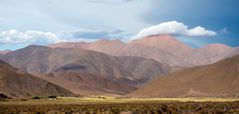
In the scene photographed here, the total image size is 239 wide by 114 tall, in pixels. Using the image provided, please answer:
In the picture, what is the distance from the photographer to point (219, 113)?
56.1m

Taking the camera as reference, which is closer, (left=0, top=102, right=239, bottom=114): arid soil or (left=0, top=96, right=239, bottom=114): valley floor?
(left=0, top=102, right=239, bottom=114): arid soil

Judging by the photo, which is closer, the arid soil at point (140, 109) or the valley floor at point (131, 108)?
the arid soil at point (140, 109)

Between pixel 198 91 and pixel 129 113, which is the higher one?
pixel 198 91

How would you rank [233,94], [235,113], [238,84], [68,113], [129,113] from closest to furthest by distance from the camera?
[235,113], [129,113], [68,113], [233,94], [238,84]

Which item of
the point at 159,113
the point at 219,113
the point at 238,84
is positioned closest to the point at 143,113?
the point at 159,113

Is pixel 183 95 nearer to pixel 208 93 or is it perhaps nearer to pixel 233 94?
pixel 208 93

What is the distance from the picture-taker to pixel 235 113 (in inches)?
2090

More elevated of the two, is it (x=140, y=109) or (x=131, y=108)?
(x=131, y=108)

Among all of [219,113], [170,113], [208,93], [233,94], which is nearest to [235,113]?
[219,113]

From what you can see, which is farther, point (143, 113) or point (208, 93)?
point (208, 93)

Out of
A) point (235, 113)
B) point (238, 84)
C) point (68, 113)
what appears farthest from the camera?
point (238, 84)

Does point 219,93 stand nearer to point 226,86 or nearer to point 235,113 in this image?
point 226,86

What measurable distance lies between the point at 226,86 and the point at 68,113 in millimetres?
141337

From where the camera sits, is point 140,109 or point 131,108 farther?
point 131,108
